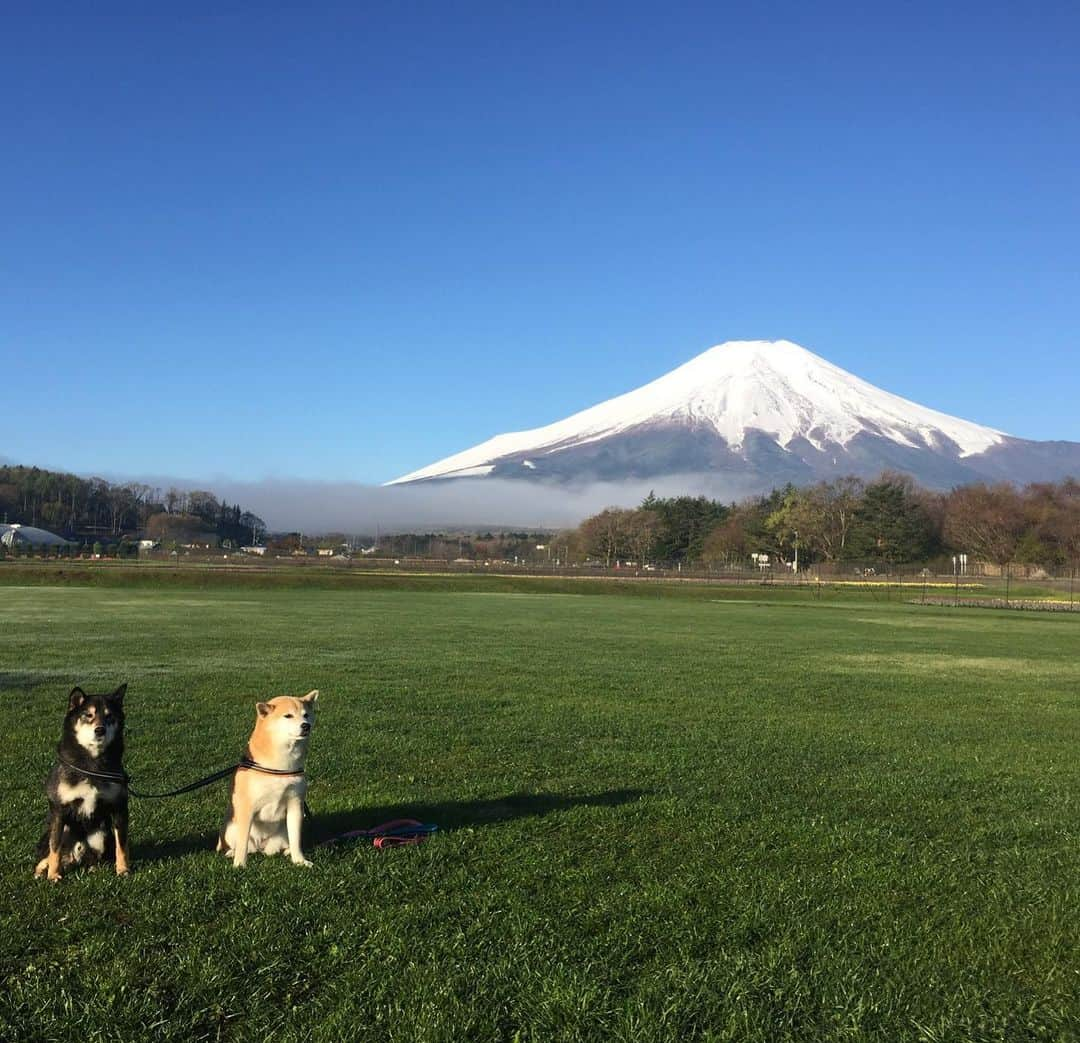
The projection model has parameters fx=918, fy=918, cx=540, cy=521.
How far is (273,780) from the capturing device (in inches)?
219

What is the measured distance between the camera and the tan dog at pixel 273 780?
18.1ft

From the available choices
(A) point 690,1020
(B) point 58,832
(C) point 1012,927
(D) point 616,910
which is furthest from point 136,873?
(C) point 1012,927

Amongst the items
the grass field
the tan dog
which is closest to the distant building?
the grass field

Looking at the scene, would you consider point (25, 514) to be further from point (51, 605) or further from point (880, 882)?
point (880, 882)

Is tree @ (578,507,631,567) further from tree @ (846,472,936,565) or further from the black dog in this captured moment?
the black dog

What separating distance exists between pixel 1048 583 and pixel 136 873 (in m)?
83.2

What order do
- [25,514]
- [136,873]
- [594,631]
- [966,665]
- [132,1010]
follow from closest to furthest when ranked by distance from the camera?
[132,1010] < [136,873] < [966,665] < [594,631] < [25,514]

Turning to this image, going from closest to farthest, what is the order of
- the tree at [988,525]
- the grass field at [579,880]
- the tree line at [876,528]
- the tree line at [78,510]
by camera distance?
the grass field at [579,880] → the tree line at [876,528] → the tree at [988,525] → the tree line at [78,510]

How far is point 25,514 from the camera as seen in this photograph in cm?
18450

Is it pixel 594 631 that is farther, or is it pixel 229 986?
pixel 594 631

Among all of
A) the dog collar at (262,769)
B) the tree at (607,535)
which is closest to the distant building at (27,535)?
the tree at (607,535)

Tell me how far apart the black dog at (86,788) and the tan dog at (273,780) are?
0.67 metres

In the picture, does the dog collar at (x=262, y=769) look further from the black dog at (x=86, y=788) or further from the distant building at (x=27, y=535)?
the distant building at (x=27, y=535)

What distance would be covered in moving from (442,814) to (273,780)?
2125 millimetres
